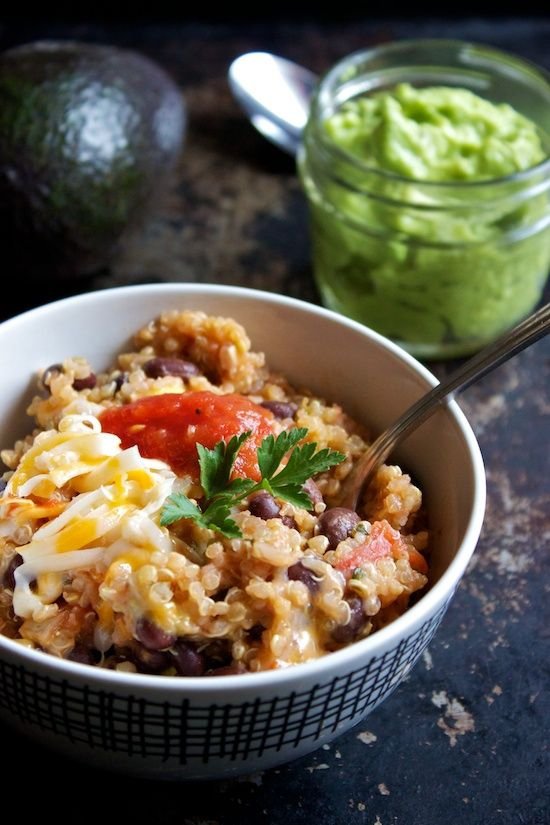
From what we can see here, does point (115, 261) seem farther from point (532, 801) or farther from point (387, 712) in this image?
point (532, 801)

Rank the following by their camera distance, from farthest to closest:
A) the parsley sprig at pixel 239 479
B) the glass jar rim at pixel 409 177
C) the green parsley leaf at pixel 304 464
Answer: the glass jar rim at pixel 409 177 < the green parsley leaf at pixel 304 464 < the parsley sprig at pixel 239 479

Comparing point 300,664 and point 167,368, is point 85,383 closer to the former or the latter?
point 167,368

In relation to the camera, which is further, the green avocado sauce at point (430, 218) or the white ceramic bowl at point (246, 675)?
the green avocado sauce at point (430, 218)

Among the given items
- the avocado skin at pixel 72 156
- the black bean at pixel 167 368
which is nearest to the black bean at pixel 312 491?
the black bean at pixel 167 368

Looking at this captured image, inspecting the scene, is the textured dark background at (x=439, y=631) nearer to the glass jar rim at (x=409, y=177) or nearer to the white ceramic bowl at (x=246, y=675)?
the white ceramic bowl at (x=246, y=675)

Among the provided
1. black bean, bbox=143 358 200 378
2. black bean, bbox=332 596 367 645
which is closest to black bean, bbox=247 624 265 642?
black bean, bbox=332 596 367 645

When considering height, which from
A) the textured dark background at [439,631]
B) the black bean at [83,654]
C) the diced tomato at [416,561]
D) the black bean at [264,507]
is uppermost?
the black bean at [264,507]

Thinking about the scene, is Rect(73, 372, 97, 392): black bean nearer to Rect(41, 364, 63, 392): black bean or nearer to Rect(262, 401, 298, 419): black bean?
Rect(41, 364, 63, 392): black bean
